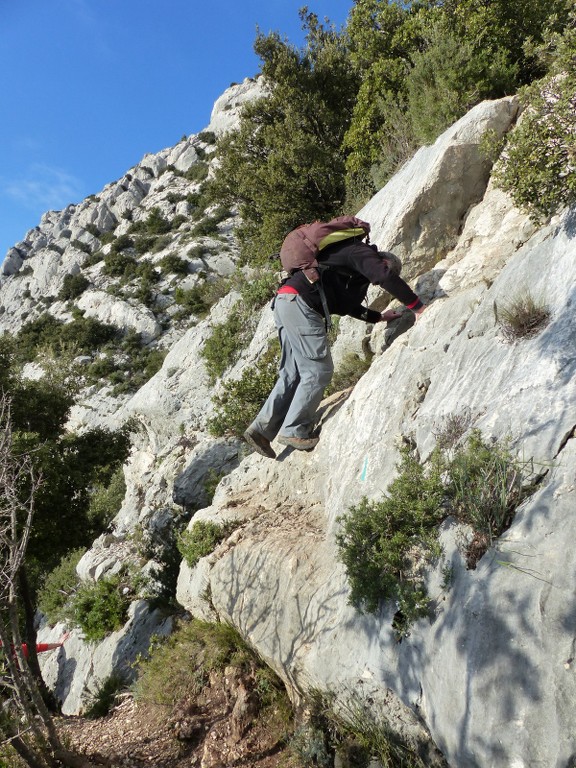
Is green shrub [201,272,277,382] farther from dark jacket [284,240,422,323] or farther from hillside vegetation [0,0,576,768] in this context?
dark jacket [284,240,422,323]

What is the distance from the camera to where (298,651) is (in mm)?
4145

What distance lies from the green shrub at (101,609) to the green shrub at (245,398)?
3.98 m

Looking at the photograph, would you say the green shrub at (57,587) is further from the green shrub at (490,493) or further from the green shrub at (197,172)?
the green shrub at (197,172)

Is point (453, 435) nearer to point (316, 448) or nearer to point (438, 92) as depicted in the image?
point (316, 448)

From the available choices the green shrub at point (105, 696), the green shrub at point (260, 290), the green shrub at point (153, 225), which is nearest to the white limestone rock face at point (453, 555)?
the green shrub at point (105, 696)

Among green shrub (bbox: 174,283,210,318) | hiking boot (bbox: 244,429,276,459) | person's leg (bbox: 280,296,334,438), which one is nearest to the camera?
person's leg (bbox: 280,296,334,438)

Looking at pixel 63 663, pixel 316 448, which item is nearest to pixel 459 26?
pixel 316 448

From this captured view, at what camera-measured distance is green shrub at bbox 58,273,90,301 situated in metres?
39.8

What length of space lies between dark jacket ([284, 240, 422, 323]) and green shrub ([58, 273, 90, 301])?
39.2 meters

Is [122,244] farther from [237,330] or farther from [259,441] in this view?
[259,441]

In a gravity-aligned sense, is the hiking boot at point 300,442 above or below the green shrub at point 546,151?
below

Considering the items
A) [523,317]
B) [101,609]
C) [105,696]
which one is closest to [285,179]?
[523,317]

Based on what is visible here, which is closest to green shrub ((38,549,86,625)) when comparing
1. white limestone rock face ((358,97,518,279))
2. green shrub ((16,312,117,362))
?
white limestone rock face ((358,97,518,279))

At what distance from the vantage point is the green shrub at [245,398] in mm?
8922
